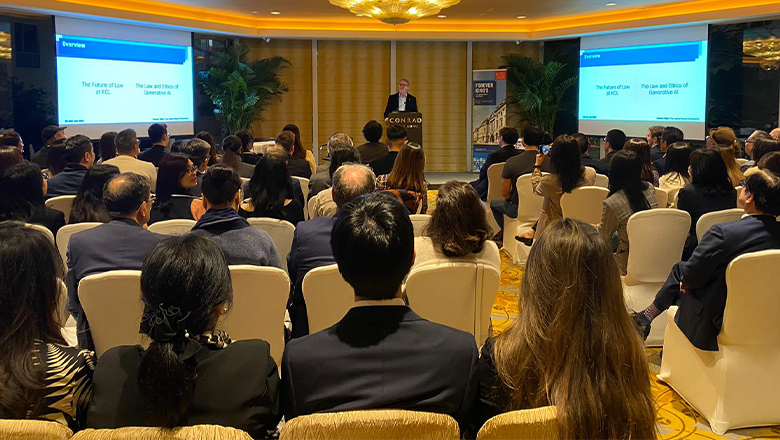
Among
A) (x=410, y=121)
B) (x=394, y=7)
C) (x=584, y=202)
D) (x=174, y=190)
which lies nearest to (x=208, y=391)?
(x=174, y=190)

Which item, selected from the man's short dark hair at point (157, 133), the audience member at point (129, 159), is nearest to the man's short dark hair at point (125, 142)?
the audience member at point (129, 159)

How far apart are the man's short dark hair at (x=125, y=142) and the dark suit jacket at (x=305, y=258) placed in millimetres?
3885

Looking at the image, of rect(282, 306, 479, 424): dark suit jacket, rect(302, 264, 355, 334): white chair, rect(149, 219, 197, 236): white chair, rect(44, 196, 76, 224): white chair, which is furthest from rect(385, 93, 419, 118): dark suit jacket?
rect(282, 306, 479, 424): dark suit jacket

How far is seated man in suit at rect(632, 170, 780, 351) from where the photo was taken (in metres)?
3.52

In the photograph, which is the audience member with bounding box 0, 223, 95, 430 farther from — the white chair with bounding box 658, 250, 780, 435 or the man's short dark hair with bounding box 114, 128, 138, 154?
the man's short dark hair with bounding box 114, 128, 138, 154

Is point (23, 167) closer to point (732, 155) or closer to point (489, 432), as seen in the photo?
point (489, 432)

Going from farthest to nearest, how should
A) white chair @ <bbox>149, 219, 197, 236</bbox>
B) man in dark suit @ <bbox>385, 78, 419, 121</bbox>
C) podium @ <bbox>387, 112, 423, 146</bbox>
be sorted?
man in dark suit @ <bbox>385, 78, 419, 121</bbox> < podium @ <bbox>387, 112, 423, 146</bbox> < white chair @ <bbox>149, 219, 197, 236</bbox>

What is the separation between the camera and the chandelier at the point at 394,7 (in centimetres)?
894

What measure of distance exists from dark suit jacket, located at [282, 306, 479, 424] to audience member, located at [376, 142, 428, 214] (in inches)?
144

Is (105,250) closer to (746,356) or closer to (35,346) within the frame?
(35,346)

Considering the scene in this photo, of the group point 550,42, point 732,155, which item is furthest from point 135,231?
point 550,42

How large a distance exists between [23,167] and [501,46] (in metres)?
11.7

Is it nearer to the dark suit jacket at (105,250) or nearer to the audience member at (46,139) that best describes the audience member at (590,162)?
the dark suit jacket at (105,250)

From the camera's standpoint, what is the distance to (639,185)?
5.20 meters
